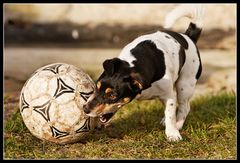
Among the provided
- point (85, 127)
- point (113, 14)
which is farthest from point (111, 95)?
point (113, 14)

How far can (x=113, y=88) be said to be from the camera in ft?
16.5

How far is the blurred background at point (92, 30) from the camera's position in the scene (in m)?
12.4

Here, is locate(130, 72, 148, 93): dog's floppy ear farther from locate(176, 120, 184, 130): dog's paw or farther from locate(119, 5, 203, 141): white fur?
locate(176, 120, 184, 130): dog's paw

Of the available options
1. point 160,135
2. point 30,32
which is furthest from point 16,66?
point 160,135

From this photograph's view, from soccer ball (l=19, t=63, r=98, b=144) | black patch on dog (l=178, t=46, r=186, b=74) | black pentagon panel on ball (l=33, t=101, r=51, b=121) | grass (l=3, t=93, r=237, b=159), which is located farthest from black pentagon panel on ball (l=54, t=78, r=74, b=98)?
black patch on dog (l=178, t=46, r=186, b=74)

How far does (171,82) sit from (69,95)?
121 cm

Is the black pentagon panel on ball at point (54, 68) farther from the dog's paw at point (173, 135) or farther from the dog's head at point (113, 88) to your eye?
the dog's paw at point (173, 135)

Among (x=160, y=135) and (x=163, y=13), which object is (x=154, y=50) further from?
(x=163, y=13)

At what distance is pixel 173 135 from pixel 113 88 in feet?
3.77

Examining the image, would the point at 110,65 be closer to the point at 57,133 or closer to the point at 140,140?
the point at 57,133

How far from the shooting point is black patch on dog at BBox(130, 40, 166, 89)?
5.28 metres

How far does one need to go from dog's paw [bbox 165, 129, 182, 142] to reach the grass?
0.25 ft

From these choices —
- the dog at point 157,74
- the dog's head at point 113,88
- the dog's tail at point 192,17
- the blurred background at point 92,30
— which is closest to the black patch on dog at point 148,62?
the dog at point 157,74

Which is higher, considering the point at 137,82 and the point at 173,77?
the point at 137,82
